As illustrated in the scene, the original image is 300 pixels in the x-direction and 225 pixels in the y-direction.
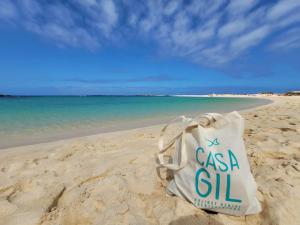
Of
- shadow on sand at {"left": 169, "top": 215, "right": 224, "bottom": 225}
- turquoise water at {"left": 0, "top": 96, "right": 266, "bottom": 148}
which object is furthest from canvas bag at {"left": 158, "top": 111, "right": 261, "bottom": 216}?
turquoise water at {"left": 0, "top": 96, "right": 266, "bottom": 148}

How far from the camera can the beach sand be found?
1.21 metres

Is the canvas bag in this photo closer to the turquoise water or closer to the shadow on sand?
the shadow on sand

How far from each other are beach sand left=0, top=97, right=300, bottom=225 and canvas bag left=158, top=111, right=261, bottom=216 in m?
0.08

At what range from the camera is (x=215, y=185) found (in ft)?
4.06

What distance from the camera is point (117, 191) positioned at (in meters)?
1.51

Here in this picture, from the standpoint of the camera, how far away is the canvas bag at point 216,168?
119cm

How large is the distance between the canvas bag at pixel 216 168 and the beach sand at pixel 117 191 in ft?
0.25

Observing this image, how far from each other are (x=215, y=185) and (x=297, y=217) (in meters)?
0.51

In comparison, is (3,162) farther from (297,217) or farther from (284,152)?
(284,152)

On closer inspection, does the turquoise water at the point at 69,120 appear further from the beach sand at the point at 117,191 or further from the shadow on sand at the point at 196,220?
the shadow on sand at the point at 196,220

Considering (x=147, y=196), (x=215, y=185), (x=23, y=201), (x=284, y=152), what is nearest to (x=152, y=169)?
(x=147, y=196)

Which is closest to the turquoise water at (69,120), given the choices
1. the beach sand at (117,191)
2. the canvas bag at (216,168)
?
the beach sand at (117,191)

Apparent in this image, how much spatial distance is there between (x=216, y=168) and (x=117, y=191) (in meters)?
0.79

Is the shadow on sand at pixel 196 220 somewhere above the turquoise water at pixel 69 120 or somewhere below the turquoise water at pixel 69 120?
above
